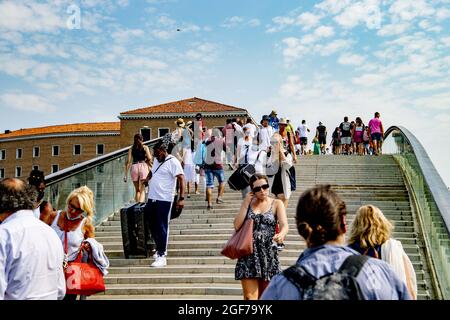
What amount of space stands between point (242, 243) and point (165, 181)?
10.7ft

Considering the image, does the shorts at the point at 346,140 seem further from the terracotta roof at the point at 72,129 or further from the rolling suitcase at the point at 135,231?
the terracotta roof at the point at 72,129

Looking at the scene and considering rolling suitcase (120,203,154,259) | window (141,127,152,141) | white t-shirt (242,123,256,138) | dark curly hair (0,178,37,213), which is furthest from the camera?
window (141,127,152,141)

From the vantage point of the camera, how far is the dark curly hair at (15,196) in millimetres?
3174

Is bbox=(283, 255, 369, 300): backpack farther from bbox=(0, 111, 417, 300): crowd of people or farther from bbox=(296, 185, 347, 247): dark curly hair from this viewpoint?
bbox=(296, 185, 347, 247): dark curly hair

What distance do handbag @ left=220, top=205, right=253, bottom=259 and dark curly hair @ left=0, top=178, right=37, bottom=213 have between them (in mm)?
1958

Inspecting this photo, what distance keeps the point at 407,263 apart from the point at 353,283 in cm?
195

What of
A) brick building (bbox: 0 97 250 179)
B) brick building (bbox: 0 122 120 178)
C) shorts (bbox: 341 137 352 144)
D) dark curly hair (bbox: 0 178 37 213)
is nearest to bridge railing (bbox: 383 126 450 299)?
dark curly hair (bbox: 0 178 37 213)

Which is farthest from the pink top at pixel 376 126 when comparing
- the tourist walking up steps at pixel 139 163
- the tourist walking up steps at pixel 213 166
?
the tourist walking up steps at pixel 139 163

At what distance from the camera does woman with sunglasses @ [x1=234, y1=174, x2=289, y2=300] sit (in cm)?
471

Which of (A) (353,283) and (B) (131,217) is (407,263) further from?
(B) (131,217)

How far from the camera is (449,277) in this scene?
588 cm

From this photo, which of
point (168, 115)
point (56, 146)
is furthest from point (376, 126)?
point (56, 146)
